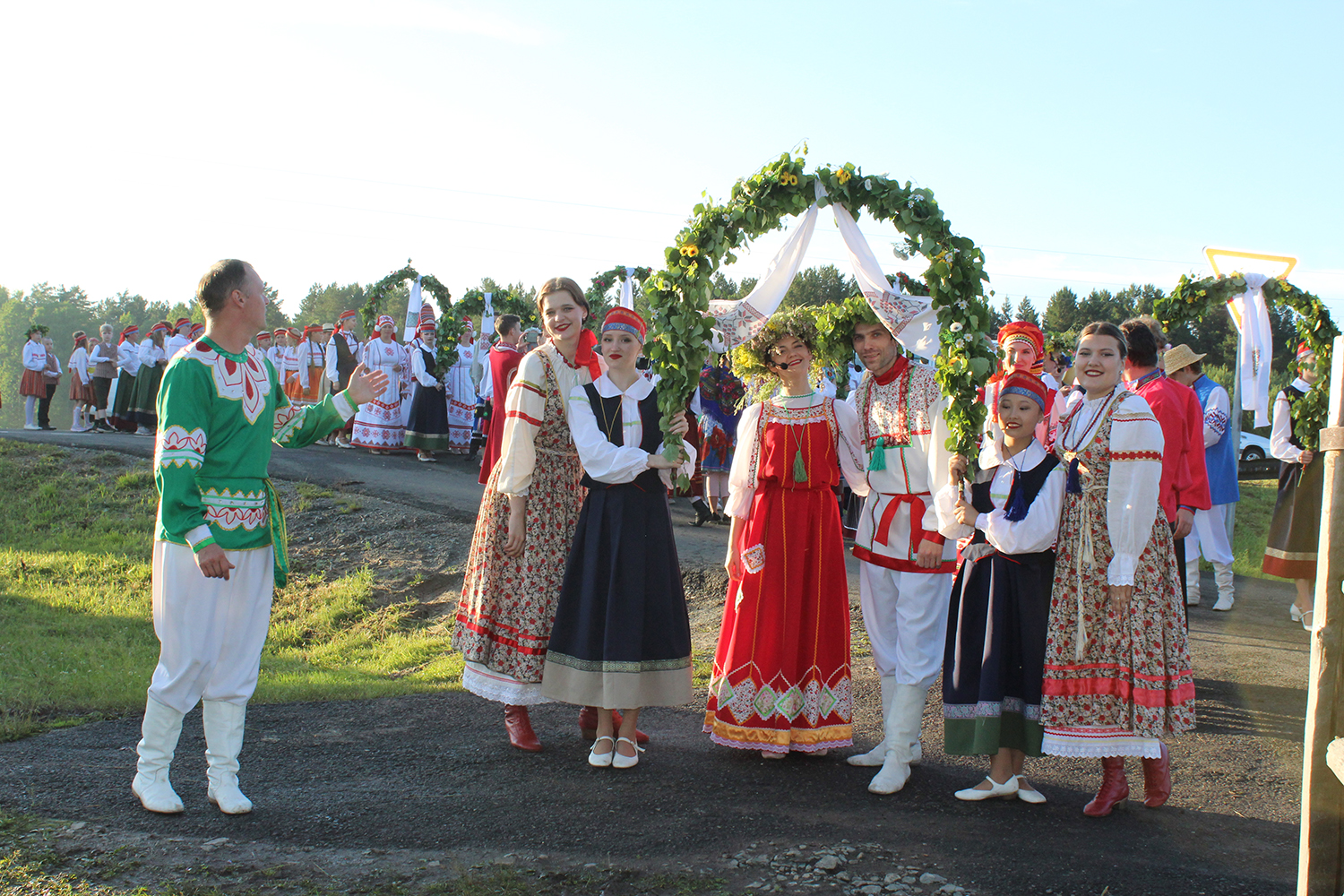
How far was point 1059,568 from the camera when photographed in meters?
4.14

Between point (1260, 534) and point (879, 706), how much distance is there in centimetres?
1206

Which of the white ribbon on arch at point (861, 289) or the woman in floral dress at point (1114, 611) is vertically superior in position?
the white ribbon on arch at point (861, 289)

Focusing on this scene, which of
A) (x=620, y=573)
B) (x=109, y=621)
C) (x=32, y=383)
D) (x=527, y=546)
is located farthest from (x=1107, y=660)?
(x=32, y=383)

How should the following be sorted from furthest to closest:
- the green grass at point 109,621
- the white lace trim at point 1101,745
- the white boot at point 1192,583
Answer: the white boot at point 1192,583
the green grass at point 109,621
the white lace trim at point 1101,745

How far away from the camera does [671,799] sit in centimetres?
416

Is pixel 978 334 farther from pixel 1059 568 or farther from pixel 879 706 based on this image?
pixel 879 706

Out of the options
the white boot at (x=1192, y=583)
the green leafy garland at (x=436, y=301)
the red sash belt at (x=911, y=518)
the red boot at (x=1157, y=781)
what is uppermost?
the green leafy garland at (x=436, y=301)

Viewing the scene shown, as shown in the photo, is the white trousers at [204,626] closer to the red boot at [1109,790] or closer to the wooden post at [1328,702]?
the red boot at [1109,790]

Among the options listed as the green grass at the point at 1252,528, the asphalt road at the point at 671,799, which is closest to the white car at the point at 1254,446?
the green grass at the point at 1252,528

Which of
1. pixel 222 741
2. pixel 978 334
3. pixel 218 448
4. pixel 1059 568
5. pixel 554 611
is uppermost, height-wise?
pixel 978 334

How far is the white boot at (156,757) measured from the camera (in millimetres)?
3834

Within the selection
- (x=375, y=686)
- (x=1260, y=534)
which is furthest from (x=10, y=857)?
(x=1260, y=534)

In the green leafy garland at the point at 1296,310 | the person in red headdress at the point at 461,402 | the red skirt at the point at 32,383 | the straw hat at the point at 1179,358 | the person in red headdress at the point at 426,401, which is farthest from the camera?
the red skirt at the point at 32,383

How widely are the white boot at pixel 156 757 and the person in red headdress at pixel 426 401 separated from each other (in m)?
11.5
